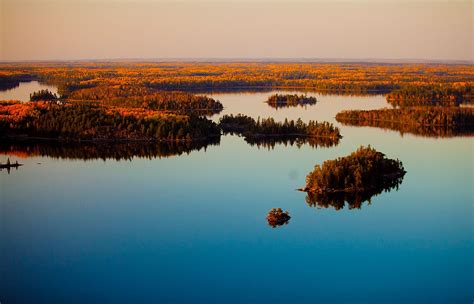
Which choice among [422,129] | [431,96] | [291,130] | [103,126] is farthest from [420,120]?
[103,126]

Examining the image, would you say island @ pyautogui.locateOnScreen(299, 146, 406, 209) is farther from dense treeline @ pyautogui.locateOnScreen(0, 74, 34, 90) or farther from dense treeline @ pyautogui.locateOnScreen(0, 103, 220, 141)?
dense treeline @ pyautogui.locateOnScreen(0, 74, 34, 90)

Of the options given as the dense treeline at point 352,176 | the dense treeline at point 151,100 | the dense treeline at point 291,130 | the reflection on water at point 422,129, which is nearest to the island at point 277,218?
the dense treeline at point 352,176

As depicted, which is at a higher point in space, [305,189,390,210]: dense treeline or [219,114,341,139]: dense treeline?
[219,114,341,139]: dense treeline

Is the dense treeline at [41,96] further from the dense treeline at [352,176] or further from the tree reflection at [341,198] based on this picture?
the tree reflection at [341,198]

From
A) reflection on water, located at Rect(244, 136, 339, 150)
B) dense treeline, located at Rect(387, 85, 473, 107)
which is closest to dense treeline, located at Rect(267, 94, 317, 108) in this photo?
dense treeline, located at Rect(387, 85, 473, 107)

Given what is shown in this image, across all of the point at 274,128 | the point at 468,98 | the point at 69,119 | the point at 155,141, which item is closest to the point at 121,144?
the point at 155,141

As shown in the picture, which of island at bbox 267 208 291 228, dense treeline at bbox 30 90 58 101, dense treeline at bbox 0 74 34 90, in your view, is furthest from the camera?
dense treeline at bbox 0 74 34 90
